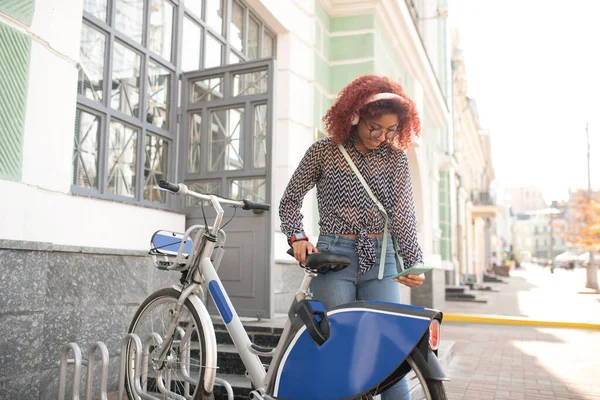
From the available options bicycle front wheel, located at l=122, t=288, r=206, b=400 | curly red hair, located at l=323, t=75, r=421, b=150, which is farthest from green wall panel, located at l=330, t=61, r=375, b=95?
curly red hair, located at l=323, t=75, r=421, b=150

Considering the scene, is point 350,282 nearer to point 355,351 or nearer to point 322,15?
point 355,351

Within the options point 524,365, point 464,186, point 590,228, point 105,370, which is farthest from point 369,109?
point 590,228

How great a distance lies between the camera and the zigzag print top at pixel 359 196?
2666 mm

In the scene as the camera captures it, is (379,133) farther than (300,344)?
Yes

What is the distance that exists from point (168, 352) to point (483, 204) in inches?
1215

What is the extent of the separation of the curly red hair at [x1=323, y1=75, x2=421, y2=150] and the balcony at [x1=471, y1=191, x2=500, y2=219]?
3015 centimetres

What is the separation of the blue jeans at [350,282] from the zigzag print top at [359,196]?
36mm

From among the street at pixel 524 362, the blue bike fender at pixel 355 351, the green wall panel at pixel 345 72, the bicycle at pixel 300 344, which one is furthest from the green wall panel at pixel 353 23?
the blue bike fender at pixel 355 351

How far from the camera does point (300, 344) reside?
7.79ft

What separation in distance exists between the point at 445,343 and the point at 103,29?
16.6 feet

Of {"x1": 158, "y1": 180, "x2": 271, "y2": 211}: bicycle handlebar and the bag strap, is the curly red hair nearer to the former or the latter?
the bag strap

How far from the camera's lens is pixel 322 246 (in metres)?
2.71

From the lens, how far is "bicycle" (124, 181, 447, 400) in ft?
7.00

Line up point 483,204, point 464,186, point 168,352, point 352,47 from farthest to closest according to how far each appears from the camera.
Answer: point 483,204
point 464,186
point 352,47
point 168,352
